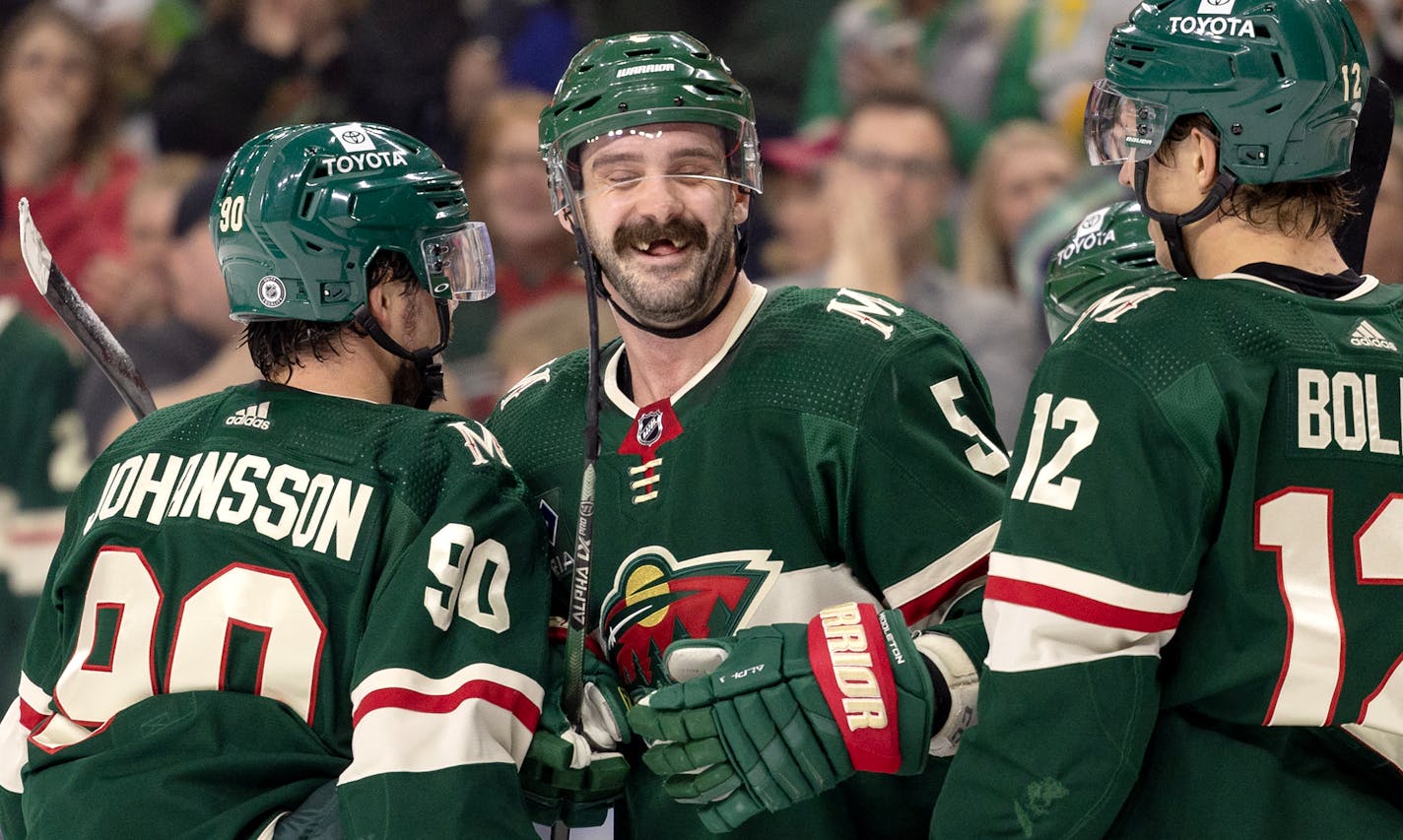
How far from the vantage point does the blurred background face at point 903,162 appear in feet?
19.6

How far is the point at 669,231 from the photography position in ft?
7.95

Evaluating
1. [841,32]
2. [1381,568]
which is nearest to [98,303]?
[841,32]

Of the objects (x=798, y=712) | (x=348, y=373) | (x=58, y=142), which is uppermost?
(x=58, y=142)

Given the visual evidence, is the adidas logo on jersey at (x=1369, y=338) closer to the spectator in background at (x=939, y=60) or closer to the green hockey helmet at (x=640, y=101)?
the green hockey helmet at (x=640, y=101)

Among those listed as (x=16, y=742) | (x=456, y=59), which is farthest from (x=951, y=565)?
(x=456, y=59)

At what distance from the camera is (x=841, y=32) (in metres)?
6.06

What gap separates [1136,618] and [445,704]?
912mm

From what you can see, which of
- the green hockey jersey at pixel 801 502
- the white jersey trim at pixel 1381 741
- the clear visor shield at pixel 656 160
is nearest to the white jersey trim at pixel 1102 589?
the white jersey trim at pixel 1381 741

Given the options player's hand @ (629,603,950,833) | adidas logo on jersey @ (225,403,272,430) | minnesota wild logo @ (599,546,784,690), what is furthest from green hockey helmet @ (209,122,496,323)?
player's hand @ (629,603,950,833)

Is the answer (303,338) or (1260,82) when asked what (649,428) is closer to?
(303,338)

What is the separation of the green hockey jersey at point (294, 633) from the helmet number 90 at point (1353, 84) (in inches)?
49.7

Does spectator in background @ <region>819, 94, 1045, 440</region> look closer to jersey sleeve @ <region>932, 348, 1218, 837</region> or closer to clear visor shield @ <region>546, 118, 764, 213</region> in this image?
clear visor shield @ <region>546, 118, 764, 213</region>

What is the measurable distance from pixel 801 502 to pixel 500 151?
4409mm

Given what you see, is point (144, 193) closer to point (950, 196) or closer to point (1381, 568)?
point (950, 196)
